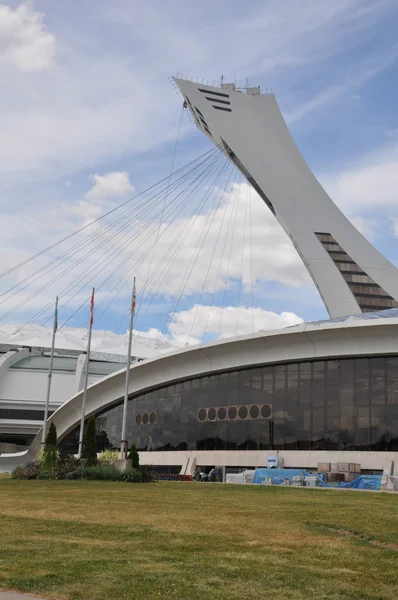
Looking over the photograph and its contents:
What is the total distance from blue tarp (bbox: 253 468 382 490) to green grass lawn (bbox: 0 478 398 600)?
12721 mm

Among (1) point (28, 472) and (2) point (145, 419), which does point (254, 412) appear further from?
(1) point (28, 472)

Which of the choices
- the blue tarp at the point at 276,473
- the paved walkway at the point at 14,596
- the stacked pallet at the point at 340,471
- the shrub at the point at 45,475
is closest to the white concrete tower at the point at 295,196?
the stacked pallet at the point at 340,471

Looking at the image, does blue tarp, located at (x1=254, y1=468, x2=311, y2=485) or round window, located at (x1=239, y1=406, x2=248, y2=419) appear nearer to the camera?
blue tarp, located at (x1=254, y1=468, x2=311, y2=485)

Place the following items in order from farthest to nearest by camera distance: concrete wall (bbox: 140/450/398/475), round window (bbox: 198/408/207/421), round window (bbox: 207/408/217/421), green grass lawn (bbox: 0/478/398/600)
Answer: round window (bbox: 198/408/207/421), round window (bbox: 207/408/217/421), concrete wall (bbox: 140/450/398/475), green grass lawn (bbox: 0/478/398/600)

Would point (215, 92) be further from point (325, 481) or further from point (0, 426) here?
point (325, 481)

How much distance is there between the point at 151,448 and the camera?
47656 millimetres

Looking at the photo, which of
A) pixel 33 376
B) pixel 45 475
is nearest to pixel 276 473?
pixel 45 475

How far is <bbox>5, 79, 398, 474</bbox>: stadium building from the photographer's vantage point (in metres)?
37.6

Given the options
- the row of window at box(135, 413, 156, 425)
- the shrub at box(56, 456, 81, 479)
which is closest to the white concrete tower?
the row of window at box(135, 413, 156, 425)

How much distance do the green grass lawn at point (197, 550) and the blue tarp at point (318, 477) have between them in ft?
41.7

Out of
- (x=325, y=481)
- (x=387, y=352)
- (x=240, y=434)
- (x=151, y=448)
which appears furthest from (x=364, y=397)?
(x=151, y=448)

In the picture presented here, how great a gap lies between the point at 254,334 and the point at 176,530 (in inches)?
1120

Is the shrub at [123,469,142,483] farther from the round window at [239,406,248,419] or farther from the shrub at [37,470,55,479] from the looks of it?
the round window at [239,406,248,419]

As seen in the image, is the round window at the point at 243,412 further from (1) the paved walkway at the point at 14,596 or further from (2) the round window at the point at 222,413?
(1) the paved walkway at the point at 14,596
